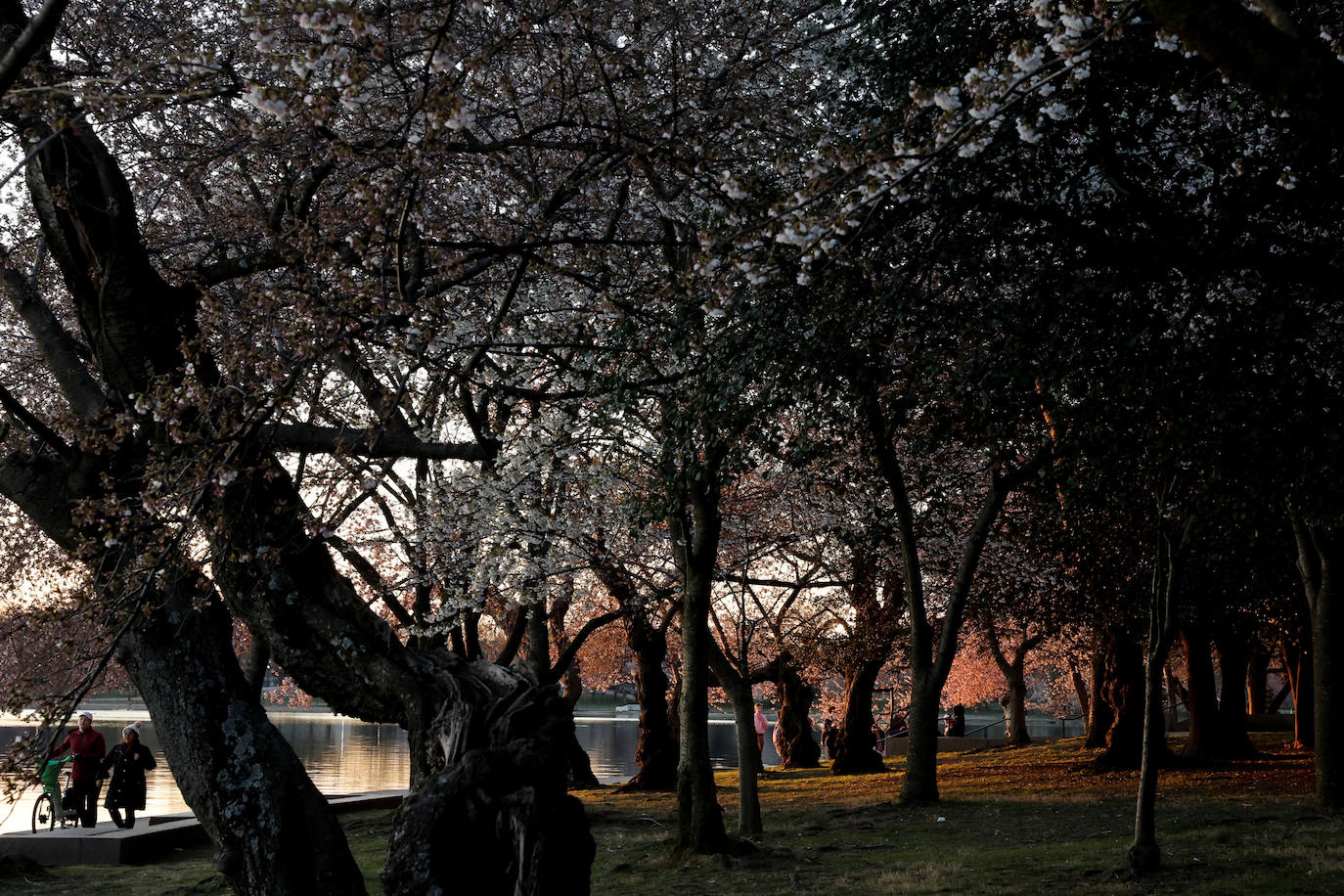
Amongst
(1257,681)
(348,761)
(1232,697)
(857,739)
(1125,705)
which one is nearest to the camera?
(1125,705)

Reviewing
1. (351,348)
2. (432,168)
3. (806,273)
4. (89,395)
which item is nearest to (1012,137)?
(806,273)

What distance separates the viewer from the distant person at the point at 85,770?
16.4m

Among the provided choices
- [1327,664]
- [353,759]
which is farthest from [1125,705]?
[353,759]

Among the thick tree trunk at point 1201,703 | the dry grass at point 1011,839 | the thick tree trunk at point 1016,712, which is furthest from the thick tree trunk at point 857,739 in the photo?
the thick tree trunk at point 1016,712

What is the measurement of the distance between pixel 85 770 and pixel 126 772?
63 cm

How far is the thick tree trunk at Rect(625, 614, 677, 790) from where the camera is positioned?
78.3ft

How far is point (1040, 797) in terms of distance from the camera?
16.9 meters

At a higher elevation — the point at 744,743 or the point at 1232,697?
the point at 744,743

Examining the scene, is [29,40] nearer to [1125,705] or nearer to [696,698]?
[696,698]

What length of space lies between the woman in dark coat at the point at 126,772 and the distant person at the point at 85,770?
25cm

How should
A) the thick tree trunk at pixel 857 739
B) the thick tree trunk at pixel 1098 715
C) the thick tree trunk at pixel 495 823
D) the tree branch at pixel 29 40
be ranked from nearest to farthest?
the tree branch at pixel 29 40
the thick tree trunk at pixel 495 823
the thick tree trunk at pixel 857 739
the thick tree trunk at pixel 1098 715

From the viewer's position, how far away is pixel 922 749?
16.8m

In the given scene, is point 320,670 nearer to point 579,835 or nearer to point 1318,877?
point 579,835

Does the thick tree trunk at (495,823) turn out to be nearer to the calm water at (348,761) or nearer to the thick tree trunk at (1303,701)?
the calm water at (348,761)
